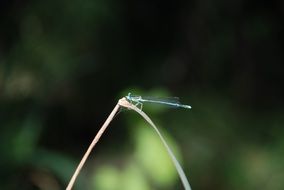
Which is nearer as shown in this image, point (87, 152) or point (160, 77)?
point (87, 152)

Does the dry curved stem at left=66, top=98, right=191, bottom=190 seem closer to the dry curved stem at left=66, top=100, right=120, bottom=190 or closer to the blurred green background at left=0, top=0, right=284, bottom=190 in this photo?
the dry curved stem at left=66, top=100, right=120, bottom=190

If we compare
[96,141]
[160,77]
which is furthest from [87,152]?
[160,77]

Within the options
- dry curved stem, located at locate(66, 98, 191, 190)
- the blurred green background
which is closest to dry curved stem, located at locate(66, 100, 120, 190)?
dry curved stem, located at locate(66, 98, 191, 190)

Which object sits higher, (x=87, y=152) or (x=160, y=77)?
(x=160, y=77)

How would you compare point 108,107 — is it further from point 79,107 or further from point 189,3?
point 189,3

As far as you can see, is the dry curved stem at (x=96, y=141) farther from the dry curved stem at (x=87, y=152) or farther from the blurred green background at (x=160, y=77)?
the blurred green background at (x=160, y=77)

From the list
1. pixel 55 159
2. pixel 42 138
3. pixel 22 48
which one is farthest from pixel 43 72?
pixel 55 159

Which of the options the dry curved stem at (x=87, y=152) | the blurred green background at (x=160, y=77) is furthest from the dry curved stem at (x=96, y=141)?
the blurred green background at (x=160, y=77)

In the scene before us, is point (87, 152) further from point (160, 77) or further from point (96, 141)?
point (160, 77)

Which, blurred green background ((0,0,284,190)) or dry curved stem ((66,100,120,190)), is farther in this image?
blurred green background ((0,0,284,190))
